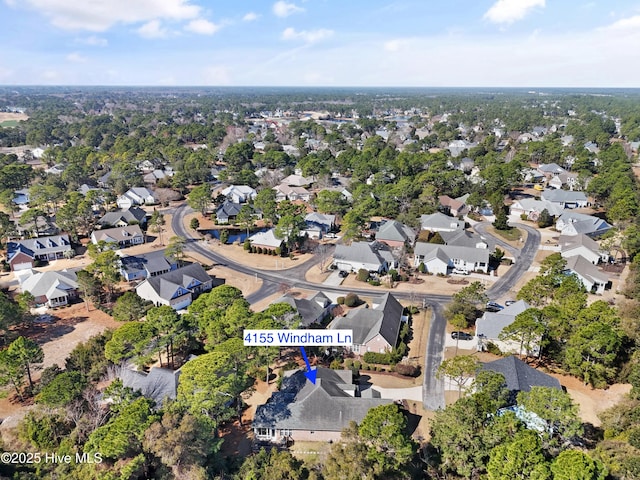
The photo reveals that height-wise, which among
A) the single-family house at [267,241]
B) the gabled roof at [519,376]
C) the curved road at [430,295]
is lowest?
the curved road at [430,295]

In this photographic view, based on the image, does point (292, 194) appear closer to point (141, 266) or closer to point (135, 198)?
point (135, 198)

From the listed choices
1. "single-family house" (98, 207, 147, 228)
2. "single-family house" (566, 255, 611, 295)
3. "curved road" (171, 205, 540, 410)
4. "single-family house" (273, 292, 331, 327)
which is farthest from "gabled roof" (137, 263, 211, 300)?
"single-family house" (566, 255, 611, 295)

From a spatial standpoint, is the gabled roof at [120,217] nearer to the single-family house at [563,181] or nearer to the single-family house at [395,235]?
the single-family house at [395,235]

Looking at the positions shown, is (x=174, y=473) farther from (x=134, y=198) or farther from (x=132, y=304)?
(x=134, y=198)

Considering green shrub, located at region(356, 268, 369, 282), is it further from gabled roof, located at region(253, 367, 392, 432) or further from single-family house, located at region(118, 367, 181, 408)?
single-family house, located at region(118, 367, 181, 408)

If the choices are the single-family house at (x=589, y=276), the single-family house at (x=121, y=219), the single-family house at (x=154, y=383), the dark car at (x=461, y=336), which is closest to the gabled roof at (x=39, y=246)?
the single-family house at (x=121, y=219)
